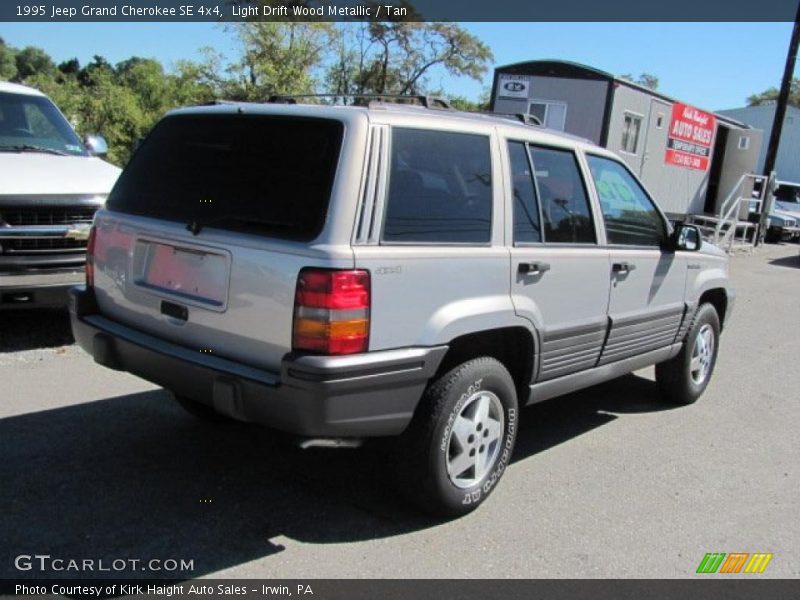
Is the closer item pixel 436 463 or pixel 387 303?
pixel 387 303

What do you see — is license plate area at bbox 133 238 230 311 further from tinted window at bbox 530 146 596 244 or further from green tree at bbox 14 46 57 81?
green tree at bbox 14 46 57 81

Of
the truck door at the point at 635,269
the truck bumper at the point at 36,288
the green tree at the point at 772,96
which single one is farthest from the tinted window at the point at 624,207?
the green tree at the point at 772,96

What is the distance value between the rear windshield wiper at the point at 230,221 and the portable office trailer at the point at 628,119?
9.05 m

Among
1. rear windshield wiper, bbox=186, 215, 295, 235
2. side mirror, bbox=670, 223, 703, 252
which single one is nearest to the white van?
rear windshield wiper, bbox=186, 215, 295, 235

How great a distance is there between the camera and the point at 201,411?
4324 mm

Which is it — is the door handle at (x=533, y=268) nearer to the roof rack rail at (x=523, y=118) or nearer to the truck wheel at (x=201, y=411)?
the roof rack rail at (x=523, y=118)

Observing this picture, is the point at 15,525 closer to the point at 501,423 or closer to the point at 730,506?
the point at 501,423

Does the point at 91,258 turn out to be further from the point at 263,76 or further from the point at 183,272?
the point at 263,76

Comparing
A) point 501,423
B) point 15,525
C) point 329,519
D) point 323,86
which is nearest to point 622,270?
point 501,423

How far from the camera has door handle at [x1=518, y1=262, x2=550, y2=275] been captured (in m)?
3.60

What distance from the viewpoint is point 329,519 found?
11.3ft

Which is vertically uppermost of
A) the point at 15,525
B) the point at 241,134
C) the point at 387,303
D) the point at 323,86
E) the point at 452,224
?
the point at 323,86

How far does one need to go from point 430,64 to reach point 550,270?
29.8m

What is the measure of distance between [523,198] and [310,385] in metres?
1.58
